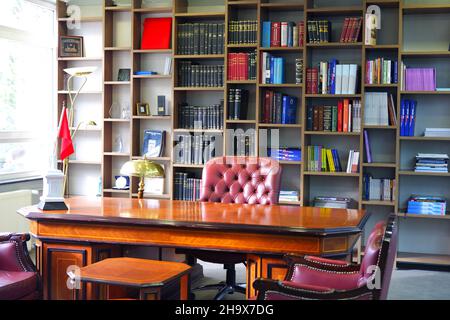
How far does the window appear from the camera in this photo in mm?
6367

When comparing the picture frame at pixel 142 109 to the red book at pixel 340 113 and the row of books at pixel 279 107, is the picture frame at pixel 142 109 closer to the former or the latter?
the row of books at pixel 279 107

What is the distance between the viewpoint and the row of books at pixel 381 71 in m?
5.88

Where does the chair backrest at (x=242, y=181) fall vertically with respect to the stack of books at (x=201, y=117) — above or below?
below

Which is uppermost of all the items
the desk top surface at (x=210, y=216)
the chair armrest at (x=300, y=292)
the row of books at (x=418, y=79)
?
the row of books at (x=418, y=79)

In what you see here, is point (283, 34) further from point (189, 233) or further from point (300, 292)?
point (300, 292)

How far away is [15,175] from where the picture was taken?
6.49 metres

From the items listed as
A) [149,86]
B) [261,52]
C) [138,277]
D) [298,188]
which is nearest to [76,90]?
[149,86]

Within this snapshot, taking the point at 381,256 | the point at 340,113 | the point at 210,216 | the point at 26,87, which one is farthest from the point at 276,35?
the point at 381,256

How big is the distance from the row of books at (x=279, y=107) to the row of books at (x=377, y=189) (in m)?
0.92

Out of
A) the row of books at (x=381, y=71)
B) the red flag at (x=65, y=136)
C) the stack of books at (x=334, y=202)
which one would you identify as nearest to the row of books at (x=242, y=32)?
the row of books at (x=381, y=71)

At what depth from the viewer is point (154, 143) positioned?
6.68 meters

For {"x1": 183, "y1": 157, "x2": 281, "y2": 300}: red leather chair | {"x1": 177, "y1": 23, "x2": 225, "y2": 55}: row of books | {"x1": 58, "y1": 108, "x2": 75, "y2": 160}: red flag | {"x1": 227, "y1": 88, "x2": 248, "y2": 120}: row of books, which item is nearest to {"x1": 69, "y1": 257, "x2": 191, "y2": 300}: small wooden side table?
{"x1": 183, "y1": 157, "x2": 281, "y2": 300}: red leather chair

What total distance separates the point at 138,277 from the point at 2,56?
→ 13.0 ft

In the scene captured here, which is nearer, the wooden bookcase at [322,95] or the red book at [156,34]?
the wooden bookcase at [322,95]
